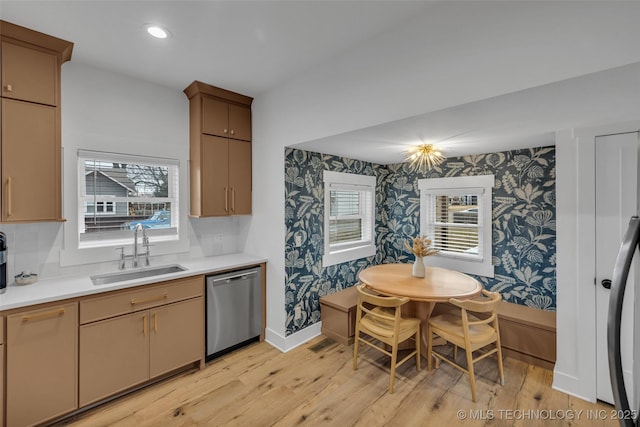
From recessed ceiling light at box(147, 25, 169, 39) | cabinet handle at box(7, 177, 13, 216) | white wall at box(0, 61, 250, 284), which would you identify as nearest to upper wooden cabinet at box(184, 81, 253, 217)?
white wall at box(0, 61, 250, 284)

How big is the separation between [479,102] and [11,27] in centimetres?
309

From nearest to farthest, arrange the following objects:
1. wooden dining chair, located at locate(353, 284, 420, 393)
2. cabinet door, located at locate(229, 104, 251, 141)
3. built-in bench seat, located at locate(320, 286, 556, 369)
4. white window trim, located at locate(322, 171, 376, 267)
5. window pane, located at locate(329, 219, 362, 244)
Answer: wooden dining chair, located at locate(353, 284, 420, 393)
built-in bench seat, located at locate(320, 286, 556, 369)
cabinet door, located at locate(229, 104, 251, 141)
white window trim, located at locate(322, 171, 376, 267)
window pane, located at locate(329, 219, 362, 244)

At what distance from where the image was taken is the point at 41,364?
1.95m

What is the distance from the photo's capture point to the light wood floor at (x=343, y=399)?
2066mm

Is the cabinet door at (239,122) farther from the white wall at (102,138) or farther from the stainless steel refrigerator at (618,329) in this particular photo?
the stainless steel refrigerator at (618,329)

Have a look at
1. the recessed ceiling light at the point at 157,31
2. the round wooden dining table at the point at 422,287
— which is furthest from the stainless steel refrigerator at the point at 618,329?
the recessed ceiling light at the point at 157,31

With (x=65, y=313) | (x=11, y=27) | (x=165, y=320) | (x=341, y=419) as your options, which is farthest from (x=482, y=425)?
(x=11, y=27)

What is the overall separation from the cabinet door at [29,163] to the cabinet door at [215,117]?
3.85ft

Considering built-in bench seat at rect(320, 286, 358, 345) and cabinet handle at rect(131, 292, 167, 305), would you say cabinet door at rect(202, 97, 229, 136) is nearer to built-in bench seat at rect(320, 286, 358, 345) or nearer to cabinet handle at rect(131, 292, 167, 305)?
cabinet handle at rect(131, 292, 167, 305)

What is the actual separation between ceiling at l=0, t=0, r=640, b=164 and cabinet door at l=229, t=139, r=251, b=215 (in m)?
0.75

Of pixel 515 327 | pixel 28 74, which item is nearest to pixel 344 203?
pixel 515 327

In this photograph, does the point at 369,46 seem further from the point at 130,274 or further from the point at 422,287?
the point at 130,274

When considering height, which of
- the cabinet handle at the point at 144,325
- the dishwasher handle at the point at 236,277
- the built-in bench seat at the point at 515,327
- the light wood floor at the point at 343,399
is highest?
the dishwasher handle at the point at 236,277

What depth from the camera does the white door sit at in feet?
6.68
